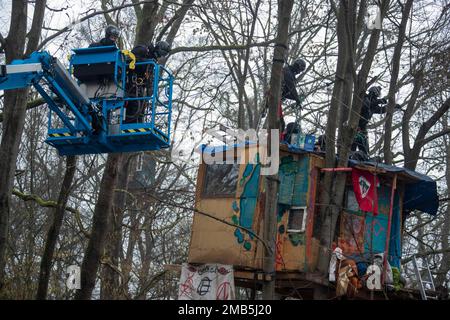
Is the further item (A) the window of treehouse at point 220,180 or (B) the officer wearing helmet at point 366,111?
(B) the officer wearing helmet at point 366,111

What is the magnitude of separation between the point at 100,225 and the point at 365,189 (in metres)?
5.09

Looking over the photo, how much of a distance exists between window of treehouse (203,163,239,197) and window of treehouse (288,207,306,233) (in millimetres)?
1166

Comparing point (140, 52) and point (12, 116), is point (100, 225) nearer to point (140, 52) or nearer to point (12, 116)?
point (12, 116)

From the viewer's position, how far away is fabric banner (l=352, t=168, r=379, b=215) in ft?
43.7

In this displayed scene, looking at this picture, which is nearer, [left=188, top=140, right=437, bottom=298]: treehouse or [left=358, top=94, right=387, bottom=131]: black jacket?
[left=188, top=140, right=437, bottom=298]: treehouse

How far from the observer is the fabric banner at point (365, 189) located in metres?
13.3

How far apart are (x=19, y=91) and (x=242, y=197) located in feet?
15.1

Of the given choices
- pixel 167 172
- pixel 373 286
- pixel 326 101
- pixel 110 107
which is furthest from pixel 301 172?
pixel 167 172

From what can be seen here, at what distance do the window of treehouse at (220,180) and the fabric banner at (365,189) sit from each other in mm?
2117

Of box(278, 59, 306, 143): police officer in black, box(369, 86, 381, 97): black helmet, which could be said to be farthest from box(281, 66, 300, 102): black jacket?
box(369, 86, 381, 97): black helmet

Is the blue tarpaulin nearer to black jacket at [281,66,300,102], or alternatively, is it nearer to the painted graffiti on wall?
black jacket at [281,66,300,102]

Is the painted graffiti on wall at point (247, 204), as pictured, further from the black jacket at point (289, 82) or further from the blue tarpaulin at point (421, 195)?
the blue tarpaulin at point (421, 195)

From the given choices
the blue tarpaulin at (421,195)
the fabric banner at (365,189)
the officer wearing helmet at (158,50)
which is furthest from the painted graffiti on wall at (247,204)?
the blue tarpaulin at (421,195)
